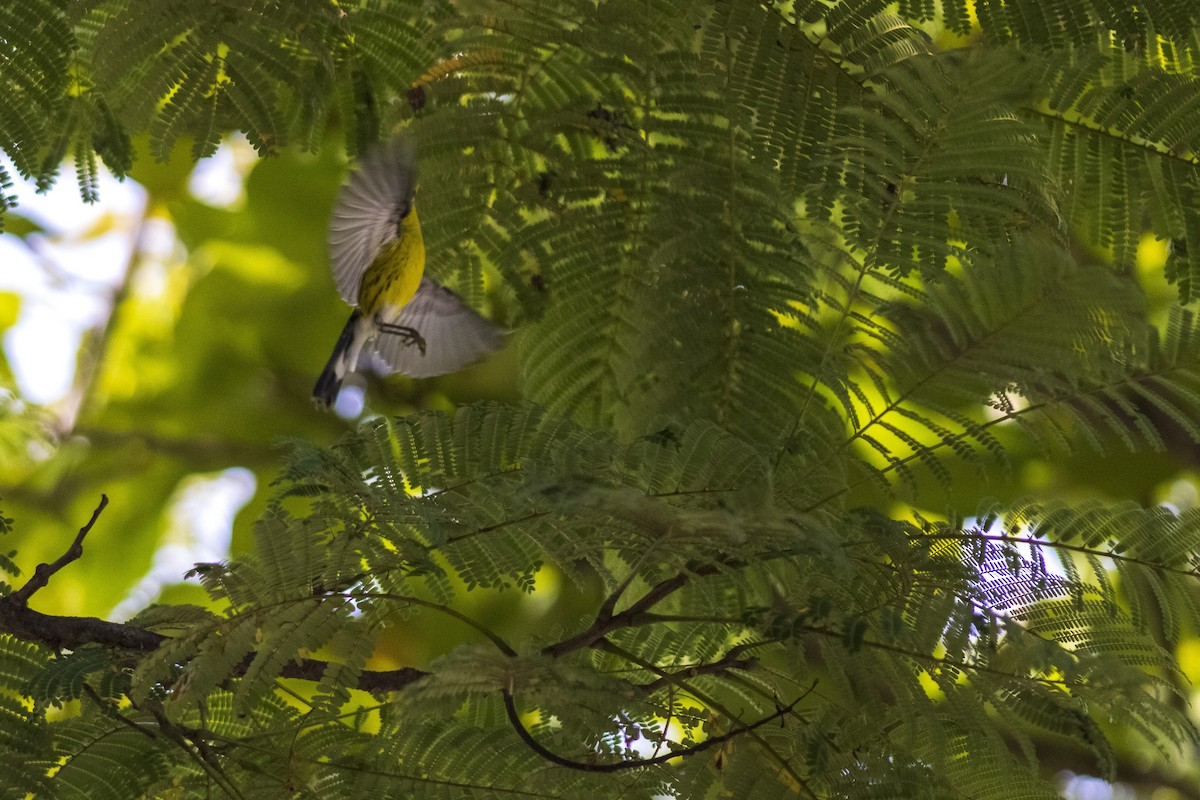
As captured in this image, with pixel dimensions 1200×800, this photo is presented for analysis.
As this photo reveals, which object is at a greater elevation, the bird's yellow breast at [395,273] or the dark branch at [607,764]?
the bird's yellow breast at [395,273]

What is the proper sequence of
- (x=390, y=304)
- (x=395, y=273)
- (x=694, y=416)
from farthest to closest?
1. (x=390, y=304)
2. (x=395, y=273)
3. (x=694, y=416)

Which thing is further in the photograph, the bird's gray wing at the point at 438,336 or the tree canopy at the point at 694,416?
the bird's gray wing at the point at 438,336

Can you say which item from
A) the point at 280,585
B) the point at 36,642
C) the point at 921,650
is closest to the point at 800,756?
the point at 921,650

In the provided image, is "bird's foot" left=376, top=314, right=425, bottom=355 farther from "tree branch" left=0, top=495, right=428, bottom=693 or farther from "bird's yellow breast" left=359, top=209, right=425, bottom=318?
"tree branch" left=0, top=495, right=428, bottom=693

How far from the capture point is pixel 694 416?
214 cm

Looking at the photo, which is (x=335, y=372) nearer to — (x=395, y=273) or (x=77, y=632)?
(x=395, y=273)

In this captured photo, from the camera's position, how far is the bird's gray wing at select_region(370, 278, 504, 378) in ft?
10.9

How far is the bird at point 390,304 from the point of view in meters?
2.84

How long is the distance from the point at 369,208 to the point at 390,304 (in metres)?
0.68

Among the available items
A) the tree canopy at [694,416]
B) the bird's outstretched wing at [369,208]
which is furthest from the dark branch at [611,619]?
the bird's outstretched wing at [369,208]

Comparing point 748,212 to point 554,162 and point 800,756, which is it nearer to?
point 554,162

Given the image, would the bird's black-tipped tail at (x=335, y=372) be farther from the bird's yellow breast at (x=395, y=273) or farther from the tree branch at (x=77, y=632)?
the tree branch at (x=77, y=632)

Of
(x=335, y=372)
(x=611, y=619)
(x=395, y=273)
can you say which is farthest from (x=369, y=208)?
(x=611, y=619)

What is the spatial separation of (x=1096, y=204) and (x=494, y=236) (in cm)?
126
